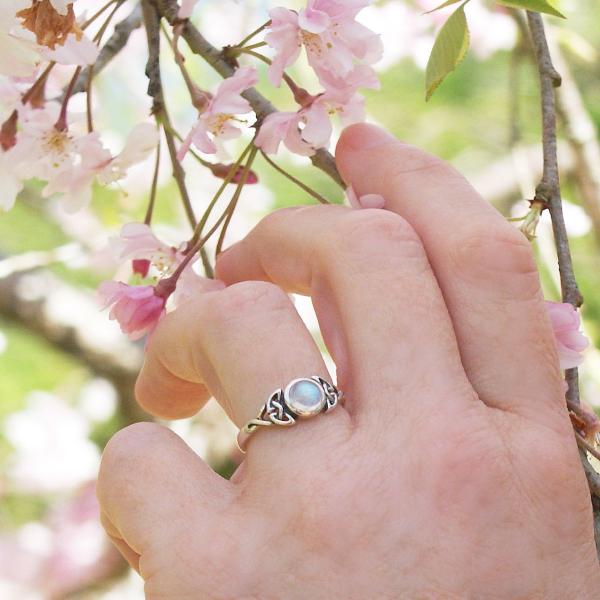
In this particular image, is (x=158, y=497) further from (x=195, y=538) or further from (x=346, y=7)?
(x=346, y=7)

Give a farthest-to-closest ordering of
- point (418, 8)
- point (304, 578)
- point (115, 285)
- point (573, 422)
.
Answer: point (418, 8) → point (115, 285) → point (573, 422) → point (304, 578)

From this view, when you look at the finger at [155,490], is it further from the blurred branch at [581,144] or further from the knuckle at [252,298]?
the blurred branch at [581,144]

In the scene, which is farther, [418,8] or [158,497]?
[418,8]

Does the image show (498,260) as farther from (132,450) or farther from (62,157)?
(62,157)

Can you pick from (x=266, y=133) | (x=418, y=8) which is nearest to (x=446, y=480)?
(x=266, y=133)

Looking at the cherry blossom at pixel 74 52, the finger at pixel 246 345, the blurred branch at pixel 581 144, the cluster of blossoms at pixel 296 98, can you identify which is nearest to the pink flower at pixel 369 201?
the cluster of blossoms at pixel 296 98

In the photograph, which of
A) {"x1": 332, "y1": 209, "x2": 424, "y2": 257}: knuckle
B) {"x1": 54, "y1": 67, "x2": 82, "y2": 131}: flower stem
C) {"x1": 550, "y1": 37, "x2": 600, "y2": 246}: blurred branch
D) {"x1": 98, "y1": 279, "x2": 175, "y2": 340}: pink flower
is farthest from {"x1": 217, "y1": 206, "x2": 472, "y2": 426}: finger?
{"x1": 550, "y1": 37, "x2": 600, "y2": 246}: blurred branch

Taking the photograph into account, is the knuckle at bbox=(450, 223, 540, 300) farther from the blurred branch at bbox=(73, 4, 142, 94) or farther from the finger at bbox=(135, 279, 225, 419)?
the blurred branch at bbox=(73, 4, 142, 94)
